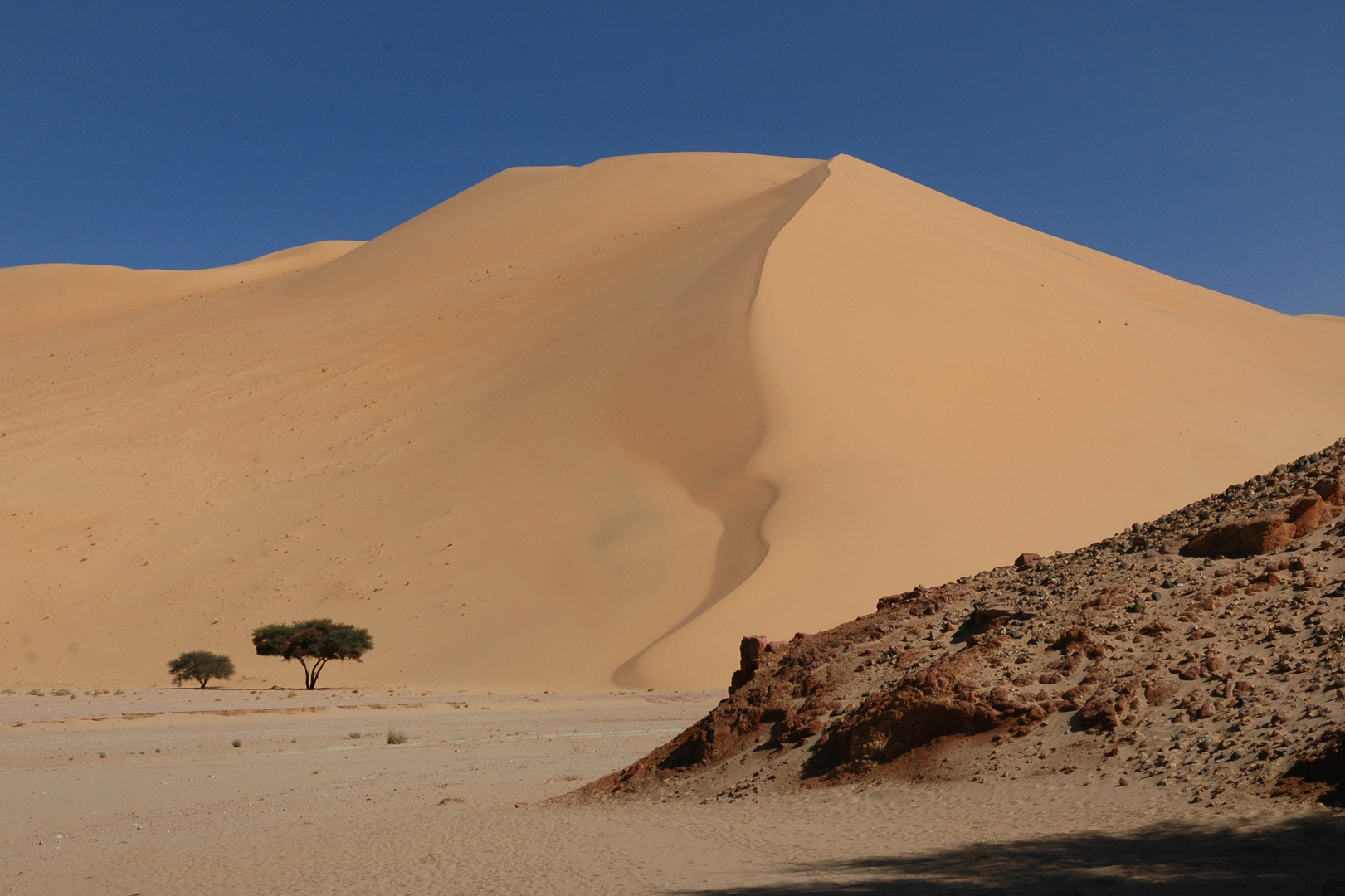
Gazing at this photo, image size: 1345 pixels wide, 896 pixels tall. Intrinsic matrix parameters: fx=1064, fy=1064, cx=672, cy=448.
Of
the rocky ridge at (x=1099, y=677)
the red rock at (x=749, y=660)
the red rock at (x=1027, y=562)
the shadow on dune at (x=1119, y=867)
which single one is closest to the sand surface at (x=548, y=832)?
the shadow on dune at (x=1119, y=867)

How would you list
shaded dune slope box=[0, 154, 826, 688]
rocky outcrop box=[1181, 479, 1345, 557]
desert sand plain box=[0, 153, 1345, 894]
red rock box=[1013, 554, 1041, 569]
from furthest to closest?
shaded dune slope box=[0, 154, 826, 688] < red rock box=[1013, 554, 1041, 569] < rocky outcrop box=[1181, 479, 1345, 557] < desert sand plain box=[0, 153, 1345, 894]

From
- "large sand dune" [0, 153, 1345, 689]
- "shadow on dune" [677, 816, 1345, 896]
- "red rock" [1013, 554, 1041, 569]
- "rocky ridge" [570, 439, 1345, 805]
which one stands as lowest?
"shadow on dune" [677, 816, 1345, 896]

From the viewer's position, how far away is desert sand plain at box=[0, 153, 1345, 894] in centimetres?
727

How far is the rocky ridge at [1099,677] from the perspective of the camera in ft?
22.1

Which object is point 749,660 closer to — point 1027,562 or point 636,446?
point 1027,562

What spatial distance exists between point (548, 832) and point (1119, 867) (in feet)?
14.2

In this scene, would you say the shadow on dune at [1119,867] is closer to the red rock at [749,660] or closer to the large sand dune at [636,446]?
the red rock at [749,660]

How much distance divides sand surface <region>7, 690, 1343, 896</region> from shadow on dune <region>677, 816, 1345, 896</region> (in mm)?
17

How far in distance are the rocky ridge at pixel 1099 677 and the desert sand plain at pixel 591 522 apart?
0.30 meters

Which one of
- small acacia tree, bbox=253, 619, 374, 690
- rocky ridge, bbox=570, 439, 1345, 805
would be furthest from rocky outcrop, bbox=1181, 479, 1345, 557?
small acacia tree, bbox=253, 619, 374, 690

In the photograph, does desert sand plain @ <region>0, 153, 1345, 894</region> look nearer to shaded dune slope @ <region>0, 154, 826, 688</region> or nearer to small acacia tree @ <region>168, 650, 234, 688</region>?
shaded dune slope @ <region>0, 154, 826, 688</region>

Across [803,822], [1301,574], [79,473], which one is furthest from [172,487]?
[1301,574]

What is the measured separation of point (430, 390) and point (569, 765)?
76.5 ft

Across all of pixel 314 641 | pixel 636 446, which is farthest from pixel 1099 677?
pixel 636 446
